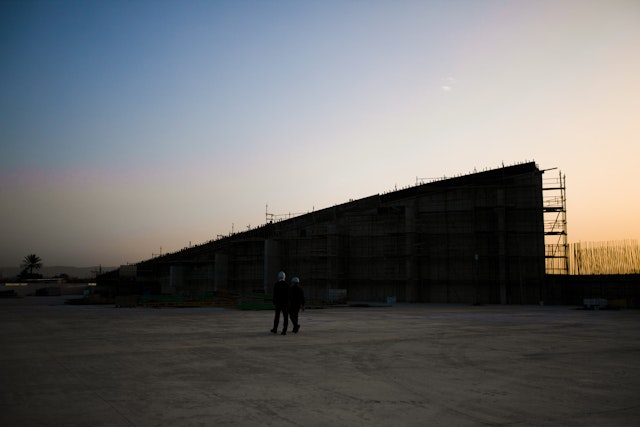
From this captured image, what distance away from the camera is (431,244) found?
4550 cm

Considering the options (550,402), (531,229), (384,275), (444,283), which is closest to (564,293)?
(531,229)

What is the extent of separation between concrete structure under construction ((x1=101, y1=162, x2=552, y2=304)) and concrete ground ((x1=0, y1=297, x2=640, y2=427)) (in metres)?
29.5

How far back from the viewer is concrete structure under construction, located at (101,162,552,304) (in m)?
43.1

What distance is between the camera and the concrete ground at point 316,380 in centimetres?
546

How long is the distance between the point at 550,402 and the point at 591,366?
11.7ft

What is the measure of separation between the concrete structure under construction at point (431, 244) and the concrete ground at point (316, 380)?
29450 millimetres

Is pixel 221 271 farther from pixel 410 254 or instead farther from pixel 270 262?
pixel 410 254

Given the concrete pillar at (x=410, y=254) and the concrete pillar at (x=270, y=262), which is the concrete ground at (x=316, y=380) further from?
the concrete pillar at (x=270, y=262)

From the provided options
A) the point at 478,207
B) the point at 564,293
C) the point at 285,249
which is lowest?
the point at 564,293

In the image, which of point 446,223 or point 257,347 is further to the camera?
point 446,223

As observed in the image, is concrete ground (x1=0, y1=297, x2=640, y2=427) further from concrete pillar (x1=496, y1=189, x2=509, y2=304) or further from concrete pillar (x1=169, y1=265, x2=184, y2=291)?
concrete pillar (x1=169, y1=265, x2=184, y2=291)

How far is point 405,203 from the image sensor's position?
46.0 m

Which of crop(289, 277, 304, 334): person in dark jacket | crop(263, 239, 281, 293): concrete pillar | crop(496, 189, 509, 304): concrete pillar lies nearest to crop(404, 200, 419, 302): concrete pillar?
crop(496, 189, 509, 304): concrete pillar

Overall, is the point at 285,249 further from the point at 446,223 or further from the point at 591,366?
the point at 591,366
